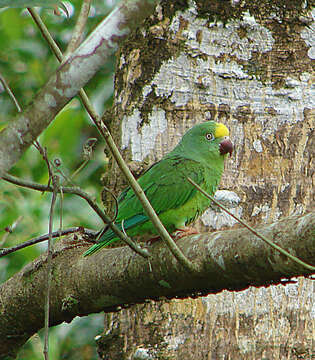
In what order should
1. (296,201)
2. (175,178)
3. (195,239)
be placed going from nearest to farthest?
(195,239) → (296,201) → (175,178)

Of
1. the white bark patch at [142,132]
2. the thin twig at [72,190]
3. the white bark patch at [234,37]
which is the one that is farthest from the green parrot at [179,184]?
the thin twig at [72,190]

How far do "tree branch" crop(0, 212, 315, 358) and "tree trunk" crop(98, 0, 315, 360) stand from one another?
1.12 feet

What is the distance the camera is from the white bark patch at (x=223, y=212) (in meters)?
2.55

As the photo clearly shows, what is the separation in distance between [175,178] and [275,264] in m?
1.24

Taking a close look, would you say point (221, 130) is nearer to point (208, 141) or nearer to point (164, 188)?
point (208, 141)

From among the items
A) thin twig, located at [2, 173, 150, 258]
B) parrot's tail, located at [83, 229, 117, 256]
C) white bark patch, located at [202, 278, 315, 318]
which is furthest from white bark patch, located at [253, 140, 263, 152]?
thin twig, located at [2, 173, 150, 258]

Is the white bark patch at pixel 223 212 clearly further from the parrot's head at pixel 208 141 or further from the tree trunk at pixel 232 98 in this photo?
the parrot's head at pixel 208 141

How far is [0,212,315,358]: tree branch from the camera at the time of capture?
1543 millimetres

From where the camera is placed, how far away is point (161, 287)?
190 centimetres

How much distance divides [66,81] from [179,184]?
1.53m

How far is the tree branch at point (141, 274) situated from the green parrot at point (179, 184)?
1.11 ft

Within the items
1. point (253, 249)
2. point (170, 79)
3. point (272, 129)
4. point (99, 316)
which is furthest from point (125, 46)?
point (99, 316)

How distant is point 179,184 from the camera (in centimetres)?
271

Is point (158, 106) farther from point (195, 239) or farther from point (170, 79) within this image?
point (195, 239)
